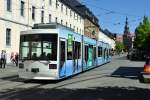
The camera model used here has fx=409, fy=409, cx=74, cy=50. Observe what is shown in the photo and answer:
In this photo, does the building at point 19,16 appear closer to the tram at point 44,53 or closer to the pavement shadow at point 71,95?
the tram at point 44,53

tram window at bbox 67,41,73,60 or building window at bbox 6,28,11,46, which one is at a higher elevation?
building window at bbox 6,28,11,46

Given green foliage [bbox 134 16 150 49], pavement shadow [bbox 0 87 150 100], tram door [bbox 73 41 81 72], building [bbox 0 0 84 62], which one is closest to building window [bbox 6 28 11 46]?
building [bbox 0 0 84 62]

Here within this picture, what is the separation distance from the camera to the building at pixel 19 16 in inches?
1663

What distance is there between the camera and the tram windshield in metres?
20.1

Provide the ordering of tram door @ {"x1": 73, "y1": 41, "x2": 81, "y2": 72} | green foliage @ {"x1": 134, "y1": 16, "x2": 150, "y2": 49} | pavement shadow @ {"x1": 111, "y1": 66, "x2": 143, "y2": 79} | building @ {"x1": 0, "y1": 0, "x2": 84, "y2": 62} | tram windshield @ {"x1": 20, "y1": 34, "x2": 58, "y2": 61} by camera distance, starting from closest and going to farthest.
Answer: tram windshield @ {"x1": 20, "y1": 34, "x2": 58, "y2": 61} < tram door @ {"x1": 73, "y1": 41, "x2": 81, "y2": 72} < pavement shadow @ {"x1": 111, "y1": 66, "x2": 143, "y2": 79} < building @ {"x1": 0, "y1": 0, "x2": 84, "y2": 62} < green foliage @ {"x1": 134, "y1": 16, "x2": 150, "y2": 49}

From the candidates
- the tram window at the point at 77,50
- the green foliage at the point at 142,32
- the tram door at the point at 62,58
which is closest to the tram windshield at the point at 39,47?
the tram door at the point at 62,58

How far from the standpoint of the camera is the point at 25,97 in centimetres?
1403

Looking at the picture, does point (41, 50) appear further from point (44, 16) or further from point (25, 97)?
point (44, 16)

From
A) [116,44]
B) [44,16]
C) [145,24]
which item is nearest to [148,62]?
[44,16]

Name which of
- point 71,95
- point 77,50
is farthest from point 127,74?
point 71,95

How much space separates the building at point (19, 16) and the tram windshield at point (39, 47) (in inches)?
656

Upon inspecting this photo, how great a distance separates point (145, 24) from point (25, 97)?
96.0m

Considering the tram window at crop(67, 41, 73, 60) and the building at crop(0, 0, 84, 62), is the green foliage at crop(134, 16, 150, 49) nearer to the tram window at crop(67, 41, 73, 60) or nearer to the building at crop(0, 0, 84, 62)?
the building at crop(0, 0, 84, 62)

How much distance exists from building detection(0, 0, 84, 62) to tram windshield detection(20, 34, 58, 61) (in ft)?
54.7
